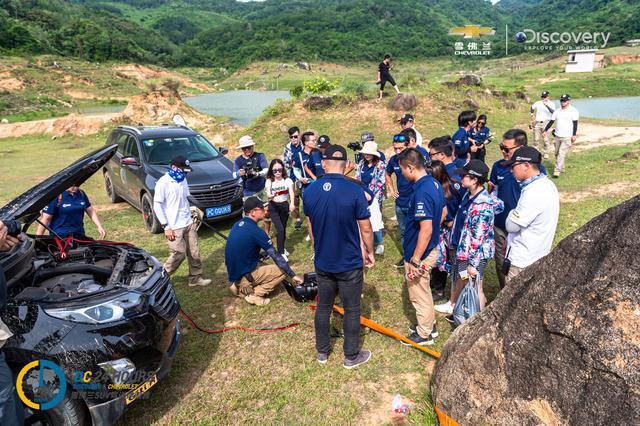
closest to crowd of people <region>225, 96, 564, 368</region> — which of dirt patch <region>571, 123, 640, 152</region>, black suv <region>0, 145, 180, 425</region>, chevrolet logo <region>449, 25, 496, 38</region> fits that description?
black suv <region>0, 145, 180, 425</region>

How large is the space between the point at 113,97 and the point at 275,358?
5697cm

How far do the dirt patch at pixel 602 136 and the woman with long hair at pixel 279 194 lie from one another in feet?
35.1

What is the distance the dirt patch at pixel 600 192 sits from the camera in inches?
318

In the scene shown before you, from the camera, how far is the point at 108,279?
11.5 ft

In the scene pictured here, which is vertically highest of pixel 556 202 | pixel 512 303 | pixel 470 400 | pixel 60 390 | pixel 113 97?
pixel 113 97

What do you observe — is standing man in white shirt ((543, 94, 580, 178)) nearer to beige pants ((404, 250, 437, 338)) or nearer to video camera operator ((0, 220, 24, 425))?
beige pants ((404, 250, 437, 338))

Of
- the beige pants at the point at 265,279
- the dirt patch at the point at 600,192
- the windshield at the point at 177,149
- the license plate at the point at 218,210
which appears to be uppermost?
the windshield at the point at 177,149

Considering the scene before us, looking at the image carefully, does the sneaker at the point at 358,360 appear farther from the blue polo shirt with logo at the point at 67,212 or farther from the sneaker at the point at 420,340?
the blue polo shirt with logo at the point at 67,212

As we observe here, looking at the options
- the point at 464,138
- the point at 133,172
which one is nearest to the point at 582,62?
the point at 464,138

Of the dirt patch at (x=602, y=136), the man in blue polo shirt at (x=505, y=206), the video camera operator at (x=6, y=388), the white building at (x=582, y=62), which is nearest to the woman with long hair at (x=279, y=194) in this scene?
the man in blue polo shirt at (x=505, y=206)

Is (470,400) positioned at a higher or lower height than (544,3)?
lower

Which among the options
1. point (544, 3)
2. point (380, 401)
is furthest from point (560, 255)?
point (544, 3)

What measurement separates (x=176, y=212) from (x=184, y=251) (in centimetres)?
57

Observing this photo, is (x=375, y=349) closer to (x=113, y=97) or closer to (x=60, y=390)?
(x=60, y=390)
